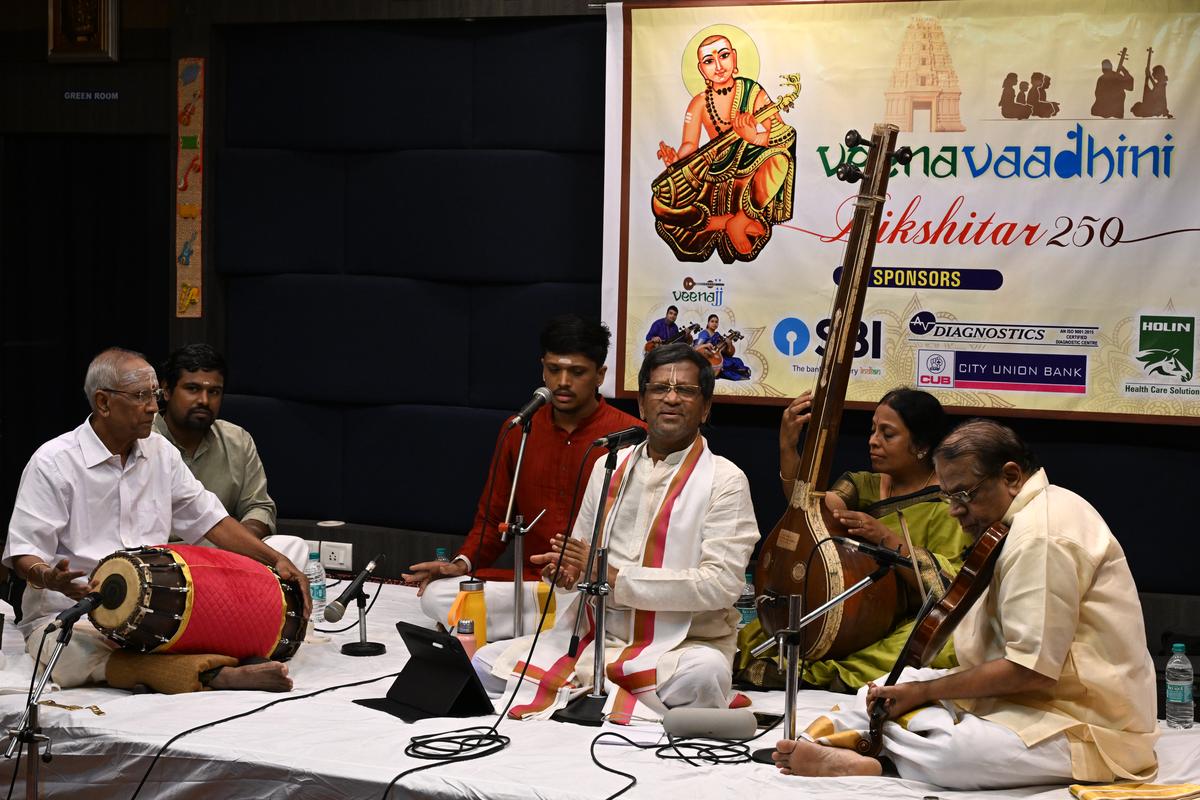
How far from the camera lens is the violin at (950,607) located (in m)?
3.77

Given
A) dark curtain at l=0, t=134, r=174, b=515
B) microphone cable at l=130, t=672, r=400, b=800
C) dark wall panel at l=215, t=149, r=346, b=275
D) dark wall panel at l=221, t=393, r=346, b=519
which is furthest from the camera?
dark curtain at l=0, t=134, r=174, b=515

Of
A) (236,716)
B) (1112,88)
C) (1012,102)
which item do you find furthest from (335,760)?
(1112,88)

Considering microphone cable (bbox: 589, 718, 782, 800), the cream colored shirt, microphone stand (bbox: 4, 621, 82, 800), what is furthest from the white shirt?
the cream colored shirt

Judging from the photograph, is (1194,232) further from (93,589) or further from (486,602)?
(93,589)

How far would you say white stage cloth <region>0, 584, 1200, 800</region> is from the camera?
379 cm

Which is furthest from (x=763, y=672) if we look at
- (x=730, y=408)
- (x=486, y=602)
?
(x=730, y=408)

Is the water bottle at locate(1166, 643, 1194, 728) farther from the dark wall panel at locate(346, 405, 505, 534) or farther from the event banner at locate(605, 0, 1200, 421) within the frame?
the dark wall panel at locate(346, 405, 505, 534)

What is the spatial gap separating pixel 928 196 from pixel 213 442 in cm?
296

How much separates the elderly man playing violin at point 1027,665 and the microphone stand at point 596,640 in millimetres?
682

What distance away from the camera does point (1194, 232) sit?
527 cm

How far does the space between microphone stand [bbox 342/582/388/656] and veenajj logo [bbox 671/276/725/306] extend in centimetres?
177

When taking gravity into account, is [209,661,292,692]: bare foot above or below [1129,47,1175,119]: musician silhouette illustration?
below

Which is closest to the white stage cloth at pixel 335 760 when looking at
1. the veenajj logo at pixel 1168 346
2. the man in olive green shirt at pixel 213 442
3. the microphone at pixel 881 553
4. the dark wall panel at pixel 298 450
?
the microphone at pixel 881 553

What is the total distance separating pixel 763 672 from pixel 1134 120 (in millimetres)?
2409
